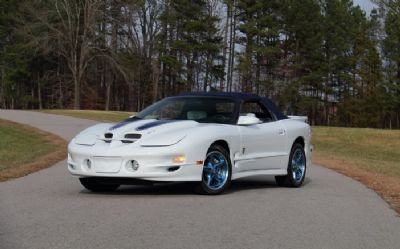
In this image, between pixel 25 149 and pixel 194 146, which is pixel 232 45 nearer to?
pixel 25 149

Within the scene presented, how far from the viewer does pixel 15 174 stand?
11.7m

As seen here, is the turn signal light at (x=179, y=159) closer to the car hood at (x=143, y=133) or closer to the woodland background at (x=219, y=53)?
the car hood at (x=143, y=133)

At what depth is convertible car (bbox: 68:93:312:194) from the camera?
8.58 m

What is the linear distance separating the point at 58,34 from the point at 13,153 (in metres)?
44.6

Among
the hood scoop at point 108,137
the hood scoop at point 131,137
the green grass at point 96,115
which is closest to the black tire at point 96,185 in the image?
the hood scoop at point 108,137

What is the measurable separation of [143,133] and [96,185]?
49.5 inches

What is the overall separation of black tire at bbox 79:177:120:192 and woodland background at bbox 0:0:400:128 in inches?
2115

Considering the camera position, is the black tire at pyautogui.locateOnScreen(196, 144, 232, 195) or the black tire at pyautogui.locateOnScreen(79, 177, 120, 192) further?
the black tire at pyautogui.locateOnScreen(79, 177, 120, 192)

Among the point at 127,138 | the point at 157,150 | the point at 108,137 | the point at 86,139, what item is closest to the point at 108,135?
the point at 108,137

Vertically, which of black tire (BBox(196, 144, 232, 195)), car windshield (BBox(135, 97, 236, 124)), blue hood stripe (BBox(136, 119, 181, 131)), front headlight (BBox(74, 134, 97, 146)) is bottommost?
black tire (BBox(196, 144, 232, 195))

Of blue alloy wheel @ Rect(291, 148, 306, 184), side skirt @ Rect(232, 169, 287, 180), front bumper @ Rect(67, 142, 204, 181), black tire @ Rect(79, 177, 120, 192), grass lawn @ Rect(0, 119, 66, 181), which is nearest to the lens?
front bumper @ Rect(67, 142, 204, 181)

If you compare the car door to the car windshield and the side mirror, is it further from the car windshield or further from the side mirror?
the car windshield

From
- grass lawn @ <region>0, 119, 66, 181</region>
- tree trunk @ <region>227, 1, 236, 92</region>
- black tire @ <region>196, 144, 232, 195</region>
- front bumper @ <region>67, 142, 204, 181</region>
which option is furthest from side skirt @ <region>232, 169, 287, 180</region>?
tree trunk @ <region>227, 1, 236, 92</region>

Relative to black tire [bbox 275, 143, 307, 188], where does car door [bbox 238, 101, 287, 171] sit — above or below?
above
